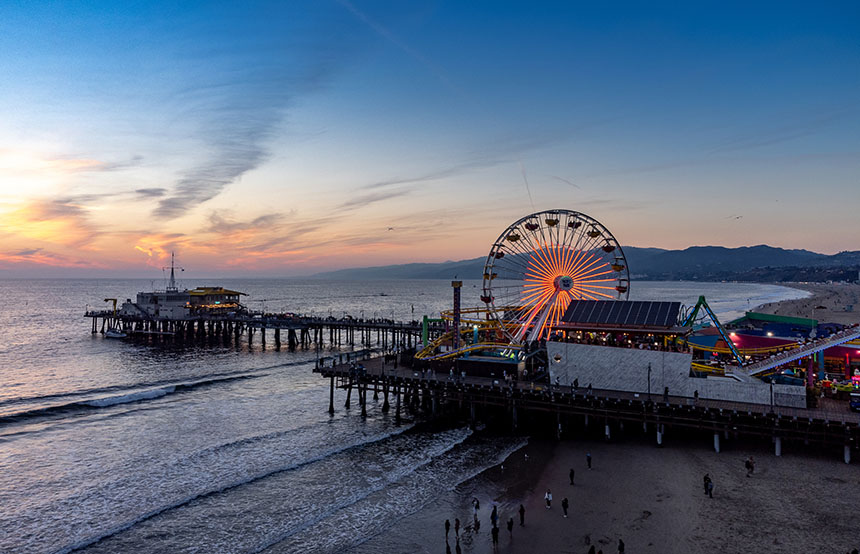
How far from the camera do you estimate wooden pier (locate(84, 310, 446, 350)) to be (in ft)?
299

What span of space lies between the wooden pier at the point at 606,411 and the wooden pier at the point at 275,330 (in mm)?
39179

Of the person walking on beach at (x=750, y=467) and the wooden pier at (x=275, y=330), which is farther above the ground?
the wooden pier at (x=275, y=330)

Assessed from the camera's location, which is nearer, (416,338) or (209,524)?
(209,524)

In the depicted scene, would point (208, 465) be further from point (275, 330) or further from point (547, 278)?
point (275, 330)

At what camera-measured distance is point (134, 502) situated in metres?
29.6

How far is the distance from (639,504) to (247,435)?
28.5 metres

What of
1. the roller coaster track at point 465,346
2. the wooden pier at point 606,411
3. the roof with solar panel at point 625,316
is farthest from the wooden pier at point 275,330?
the roof with solar panel at point 625,316

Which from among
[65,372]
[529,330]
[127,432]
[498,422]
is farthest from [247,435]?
[65,372]

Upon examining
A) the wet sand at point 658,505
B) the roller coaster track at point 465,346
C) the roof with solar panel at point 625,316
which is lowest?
the wet sand at point 658,505

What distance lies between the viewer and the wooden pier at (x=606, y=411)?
3189 cm

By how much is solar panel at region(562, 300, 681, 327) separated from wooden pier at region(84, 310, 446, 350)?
144 feet

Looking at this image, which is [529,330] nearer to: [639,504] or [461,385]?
[461,385]

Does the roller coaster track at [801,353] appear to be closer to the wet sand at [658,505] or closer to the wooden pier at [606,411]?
the wooden pier at [606,411]

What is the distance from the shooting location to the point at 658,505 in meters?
26.7
